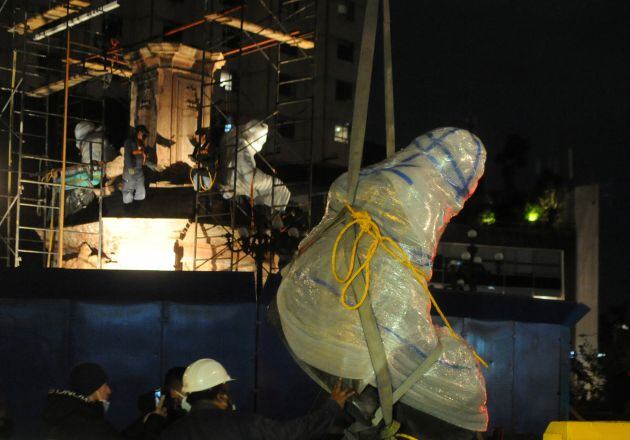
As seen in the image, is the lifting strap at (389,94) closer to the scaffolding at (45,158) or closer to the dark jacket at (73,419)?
the dark jacket at (73,419)

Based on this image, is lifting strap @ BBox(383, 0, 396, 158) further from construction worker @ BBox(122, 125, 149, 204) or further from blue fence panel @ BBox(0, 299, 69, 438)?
construction worker @ BBox(122, 125, 149, 204)

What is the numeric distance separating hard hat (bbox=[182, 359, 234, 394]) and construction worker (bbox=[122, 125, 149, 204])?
13.7 m

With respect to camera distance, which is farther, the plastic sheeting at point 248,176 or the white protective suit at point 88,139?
the white protective suit at point 88,139

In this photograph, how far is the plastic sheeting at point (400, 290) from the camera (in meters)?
5.02

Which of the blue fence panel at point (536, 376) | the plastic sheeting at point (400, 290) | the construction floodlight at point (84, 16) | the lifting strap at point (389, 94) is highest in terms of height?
the construction floodlight at point (84, 16)

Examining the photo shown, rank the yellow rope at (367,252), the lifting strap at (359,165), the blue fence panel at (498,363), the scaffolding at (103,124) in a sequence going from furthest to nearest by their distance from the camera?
1. the scaffolding at (103,124)
2. the blue fence panel at (498,363)
3. the yellow rope at (367,252)
4. the lifting strap at (359,165)

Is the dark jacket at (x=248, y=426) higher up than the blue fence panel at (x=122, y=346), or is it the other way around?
the dark jacket at (x=248, y=426)

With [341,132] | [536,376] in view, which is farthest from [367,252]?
[341,132]

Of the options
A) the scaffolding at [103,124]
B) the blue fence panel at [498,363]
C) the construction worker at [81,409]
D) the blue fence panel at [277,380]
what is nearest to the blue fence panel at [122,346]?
the blue fence panel at [277,380]

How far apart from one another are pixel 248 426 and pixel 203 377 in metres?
0.50

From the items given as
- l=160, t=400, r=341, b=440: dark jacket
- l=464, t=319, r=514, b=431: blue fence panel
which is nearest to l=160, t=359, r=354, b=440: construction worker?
l=160, t=400, r=341, b=440: dark jacket

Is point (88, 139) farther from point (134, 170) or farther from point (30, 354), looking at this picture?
point (30, 354)

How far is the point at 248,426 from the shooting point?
5.09m

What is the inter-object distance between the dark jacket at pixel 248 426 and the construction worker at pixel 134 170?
14223 mm
